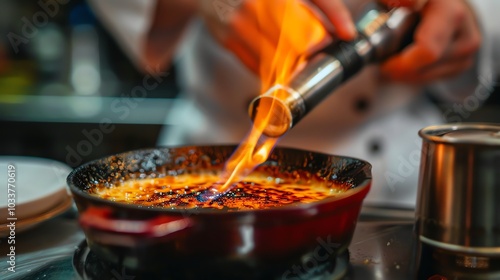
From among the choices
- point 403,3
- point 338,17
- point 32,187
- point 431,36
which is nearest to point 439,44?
point 431,36

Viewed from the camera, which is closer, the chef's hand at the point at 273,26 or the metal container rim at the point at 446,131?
the metal container rim at the point at 446,131

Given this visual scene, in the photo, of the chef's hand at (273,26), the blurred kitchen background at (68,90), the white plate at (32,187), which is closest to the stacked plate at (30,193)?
the white plate at (32,187)

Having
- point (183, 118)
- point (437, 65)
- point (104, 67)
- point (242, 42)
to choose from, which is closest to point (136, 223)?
point (242, 42)

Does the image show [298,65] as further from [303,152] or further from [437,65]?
[437,65]

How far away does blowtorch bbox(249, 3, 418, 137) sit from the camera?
94 centimetres

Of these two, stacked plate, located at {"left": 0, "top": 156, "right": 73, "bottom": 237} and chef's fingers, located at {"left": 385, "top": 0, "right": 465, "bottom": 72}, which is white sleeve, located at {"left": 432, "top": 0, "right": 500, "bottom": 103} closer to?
Result: chef's fingers, located at {"left": 385, "top": 0, "right": 465, "bottom": 72}

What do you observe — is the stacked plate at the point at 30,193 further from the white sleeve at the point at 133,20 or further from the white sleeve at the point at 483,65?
the white sleeve at the point at 483,65

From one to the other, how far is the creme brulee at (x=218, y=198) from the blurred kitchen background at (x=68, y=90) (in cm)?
196

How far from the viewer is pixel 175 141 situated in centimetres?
190

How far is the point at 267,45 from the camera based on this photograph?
1.29 meters

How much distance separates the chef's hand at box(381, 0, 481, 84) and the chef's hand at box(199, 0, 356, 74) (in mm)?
214

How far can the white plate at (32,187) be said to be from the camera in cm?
102

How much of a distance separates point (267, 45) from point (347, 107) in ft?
1.50

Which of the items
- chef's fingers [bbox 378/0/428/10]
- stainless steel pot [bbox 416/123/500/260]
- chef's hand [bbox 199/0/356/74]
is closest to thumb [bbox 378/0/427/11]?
chef's fingers [bbox 378/0/428/10]
